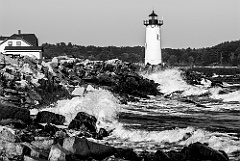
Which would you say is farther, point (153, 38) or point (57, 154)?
point (153, 38)

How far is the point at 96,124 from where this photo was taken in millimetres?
20906

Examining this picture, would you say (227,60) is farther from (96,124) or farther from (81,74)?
(96,124)

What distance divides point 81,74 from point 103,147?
24.6 meters

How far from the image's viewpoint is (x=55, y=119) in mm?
20469

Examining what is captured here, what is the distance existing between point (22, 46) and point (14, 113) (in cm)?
3010

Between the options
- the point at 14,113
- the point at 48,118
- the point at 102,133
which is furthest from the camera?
the point at 48,118

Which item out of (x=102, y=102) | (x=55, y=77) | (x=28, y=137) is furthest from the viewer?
(x=55, y=77)

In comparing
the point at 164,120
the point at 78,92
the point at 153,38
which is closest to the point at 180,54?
the point at 153,38

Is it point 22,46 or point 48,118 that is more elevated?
point 22,46

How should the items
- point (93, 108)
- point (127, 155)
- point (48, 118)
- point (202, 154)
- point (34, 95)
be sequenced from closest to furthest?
point (202, 154) < point (127, 155) < point (48, 118) < point (93, 108) < point (34, 95)

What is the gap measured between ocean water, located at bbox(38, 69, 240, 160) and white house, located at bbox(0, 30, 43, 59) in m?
15.1

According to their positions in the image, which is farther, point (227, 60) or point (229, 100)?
point (227, 60)

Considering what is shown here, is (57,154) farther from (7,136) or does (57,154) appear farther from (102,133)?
(102,133)

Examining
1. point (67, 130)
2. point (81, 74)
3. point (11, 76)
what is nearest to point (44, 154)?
point (67, 130)
